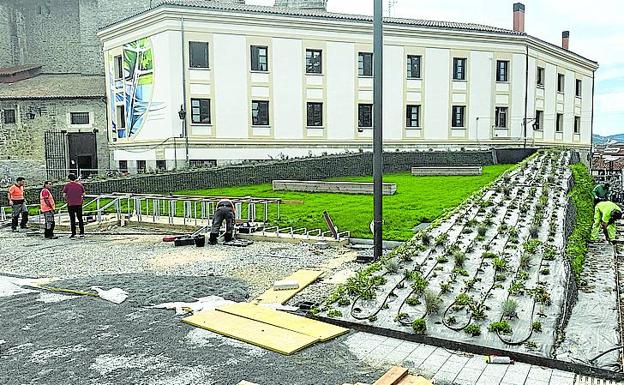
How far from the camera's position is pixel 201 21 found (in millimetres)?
28406

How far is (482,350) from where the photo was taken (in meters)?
5.93

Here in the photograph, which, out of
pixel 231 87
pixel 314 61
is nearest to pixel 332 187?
pixel 231 87

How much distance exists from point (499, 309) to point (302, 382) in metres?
2.95

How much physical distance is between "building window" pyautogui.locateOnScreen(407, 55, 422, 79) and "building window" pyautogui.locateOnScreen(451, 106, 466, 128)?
3.35 meters

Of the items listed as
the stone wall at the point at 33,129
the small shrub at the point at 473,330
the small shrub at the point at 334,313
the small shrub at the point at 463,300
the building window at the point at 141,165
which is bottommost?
the small shrub at the point at 334,313

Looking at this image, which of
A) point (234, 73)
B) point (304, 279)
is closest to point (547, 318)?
point (304, 279)

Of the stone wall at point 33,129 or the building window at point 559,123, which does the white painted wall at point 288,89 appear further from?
the building window at point 559,123

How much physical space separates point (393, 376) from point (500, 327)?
5.63ft

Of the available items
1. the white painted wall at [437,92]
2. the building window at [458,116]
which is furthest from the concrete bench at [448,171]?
the building window at [458,116]

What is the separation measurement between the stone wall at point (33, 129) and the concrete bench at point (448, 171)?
19313mm

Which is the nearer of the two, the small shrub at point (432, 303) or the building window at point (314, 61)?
the small shrub at point (432, 303)

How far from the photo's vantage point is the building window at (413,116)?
33375 mm

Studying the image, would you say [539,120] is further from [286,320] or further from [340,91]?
[286,320]

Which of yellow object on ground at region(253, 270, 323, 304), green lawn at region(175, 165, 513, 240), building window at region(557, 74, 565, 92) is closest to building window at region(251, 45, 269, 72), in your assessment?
green lawn at region(175, 165, 513, 240)
